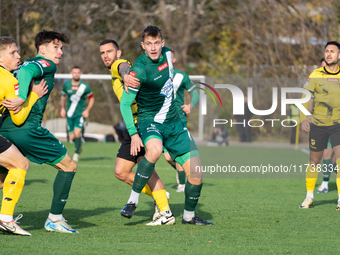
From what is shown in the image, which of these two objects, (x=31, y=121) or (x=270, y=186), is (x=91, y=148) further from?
(x=31, y=121)

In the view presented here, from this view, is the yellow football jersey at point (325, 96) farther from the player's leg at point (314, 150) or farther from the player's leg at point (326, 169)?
the player's leg at point (326, 169)

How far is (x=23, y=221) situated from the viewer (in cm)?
576

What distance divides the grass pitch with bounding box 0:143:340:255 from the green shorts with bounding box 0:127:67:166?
817mm

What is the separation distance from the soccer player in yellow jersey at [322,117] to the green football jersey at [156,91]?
2491mm

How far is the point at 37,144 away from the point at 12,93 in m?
0.59

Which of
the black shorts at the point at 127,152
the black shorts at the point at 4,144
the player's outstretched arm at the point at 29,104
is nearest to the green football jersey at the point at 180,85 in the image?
the black shorts at the point at 127,152

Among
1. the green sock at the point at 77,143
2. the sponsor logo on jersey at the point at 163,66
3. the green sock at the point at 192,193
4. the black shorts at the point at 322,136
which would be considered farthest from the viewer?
the green sock at the point at 77,143

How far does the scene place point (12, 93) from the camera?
488 cm

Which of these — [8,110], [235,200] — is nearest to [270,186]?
[235,200]

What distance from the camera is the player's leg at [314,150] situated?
7078mm

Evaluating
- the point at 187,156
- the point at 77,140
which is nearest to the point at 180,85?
the point at 187,156

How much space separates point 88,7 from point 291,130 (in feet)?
70.2

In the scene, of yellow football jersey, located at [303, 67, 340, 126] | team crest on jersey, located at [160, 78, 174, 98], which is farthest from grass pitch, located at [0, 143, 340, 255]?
team crest on jersey, located at [160, 78, 174, 98]

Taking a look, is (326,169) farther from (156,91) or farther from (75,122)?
(75,122)
